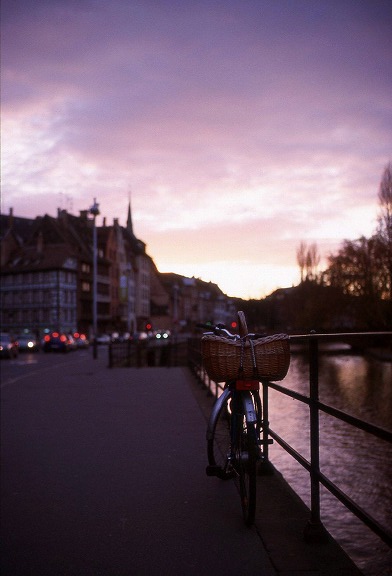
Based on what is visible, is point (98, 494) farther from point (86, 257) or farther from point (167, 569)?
point (86, 257)

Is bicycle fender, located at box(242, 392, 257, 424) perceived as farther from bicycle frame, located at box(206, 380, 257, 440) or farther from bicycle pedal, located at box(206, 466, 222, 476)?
bicycle pedal, located at box(206, 466, 222, 476)

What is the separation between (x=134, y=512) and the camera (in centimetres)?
554

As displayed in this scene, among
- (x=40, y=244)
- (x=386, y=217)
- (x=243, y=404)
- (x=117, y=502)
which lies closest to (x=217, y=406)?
(x=243, y=404)

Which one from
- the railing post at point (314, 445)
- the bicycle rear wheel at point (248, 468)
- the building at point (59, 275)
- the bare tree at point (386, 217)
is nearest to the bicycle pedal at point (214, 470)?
the bicycle rear wheel at point (248, 468)

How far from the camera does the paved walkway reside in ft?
14.0

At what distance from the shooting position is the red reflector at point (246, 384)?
5484 millimetres

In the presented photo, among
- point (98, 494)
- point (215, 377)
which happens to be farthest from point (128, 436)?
point (215, 377)

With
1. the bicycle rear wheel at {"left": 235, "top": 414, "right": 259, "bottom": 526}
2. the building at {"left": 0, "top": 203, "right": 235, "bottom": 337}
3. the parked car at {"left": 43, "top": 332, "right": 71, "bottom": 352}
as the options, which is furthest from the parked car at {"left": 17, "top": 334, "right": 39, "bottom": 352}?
the bicycle rear wheel at {"left": 235, "top": 414, "right": 259, "bottom": 526}

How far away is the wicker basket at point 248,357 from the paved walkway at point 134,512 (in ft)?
3.25

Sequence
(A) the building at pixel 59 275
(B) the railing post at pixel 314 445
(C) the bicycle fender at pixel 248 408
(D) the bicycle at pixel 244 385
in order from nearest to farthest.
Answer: (B) the railing post at pixel 314 445, (D) the bicycle at pixel 244 385, (C) the bicycle fender at pixel 248 408, (A) the building at pixel 59 275

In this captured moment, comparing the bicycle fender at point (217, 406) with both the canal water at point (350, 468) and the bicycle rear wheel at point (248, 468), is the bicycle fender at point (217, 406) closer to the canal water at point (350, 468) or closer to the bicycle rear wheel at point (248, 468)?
the bicycle rear wheel at point (248, 468)

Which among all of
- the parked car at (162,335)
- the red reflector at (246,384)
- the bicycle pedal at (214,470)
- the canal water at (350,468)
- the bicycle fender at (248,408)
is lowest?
the canal water at (350,468)

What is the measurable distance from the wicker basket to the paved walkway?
0.99 m

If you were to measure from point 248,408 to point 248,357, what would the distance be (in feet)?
1.22
